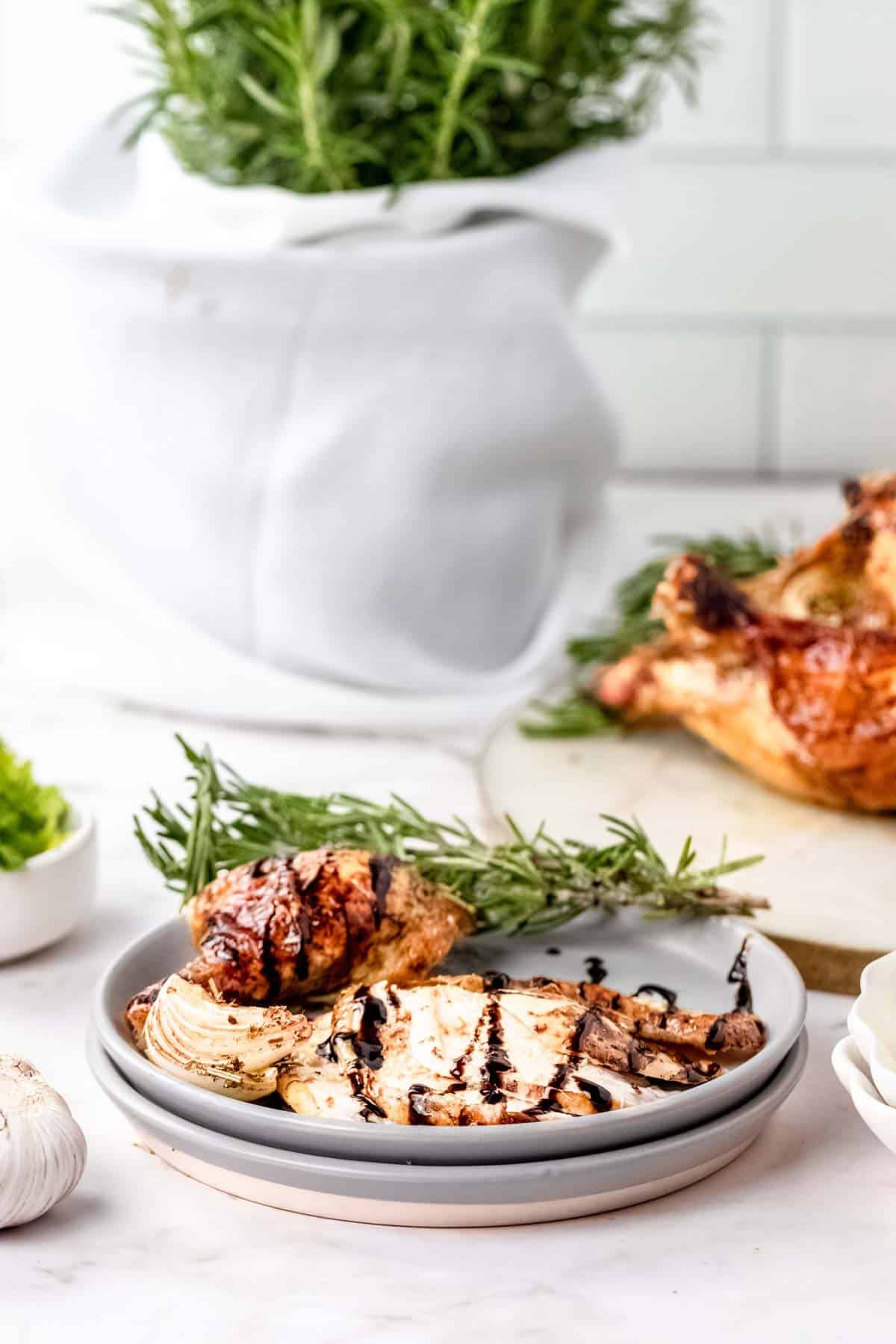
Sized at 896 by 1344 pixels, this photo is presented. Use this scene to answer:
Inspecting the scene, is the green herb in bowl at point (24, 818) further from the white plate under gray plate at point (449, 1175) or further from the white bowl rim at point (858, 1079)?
the white bowl rim at point (858, 1079)

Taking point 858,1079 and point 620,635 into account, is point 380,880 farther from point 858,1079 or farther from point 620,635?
point 620,635

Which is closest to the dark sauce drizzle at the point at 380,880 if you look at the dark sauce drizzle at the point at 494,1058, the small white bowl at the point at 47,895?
the dark sauce drizzle at the point at 494,1058

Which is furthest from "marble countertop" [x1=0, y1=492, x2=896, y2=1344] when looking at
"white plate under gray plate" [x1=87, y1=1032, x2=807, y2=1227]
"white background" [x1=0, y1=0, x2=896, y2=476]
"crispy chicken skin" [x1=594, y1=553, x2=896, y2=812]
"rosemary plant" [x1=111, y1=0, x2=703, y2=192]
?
"white background" [x1=0, y1=0, x2=896, y2=476]

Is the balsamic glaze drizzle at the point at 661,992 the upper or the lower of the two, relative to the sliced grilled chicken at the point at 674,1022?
lower

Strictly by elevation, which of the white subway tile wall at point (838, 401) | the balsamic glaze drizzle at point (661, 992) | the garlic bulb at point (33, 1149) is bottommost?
the white subway tile wall at point (838, 401)

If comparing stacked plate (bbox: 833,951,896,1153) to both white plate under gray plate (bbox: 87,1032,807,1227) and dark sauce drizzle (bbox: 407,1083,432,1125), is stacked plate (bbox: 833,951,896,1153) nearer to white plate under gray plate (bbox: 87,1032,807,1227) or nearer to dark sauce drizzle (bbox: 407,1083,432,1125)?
white plate under gray plate (bbox: 87,1032,807,1227)

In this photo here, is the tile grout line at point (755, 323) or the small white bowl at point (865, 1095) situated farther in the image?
the tile grout line at point (755, 323)
